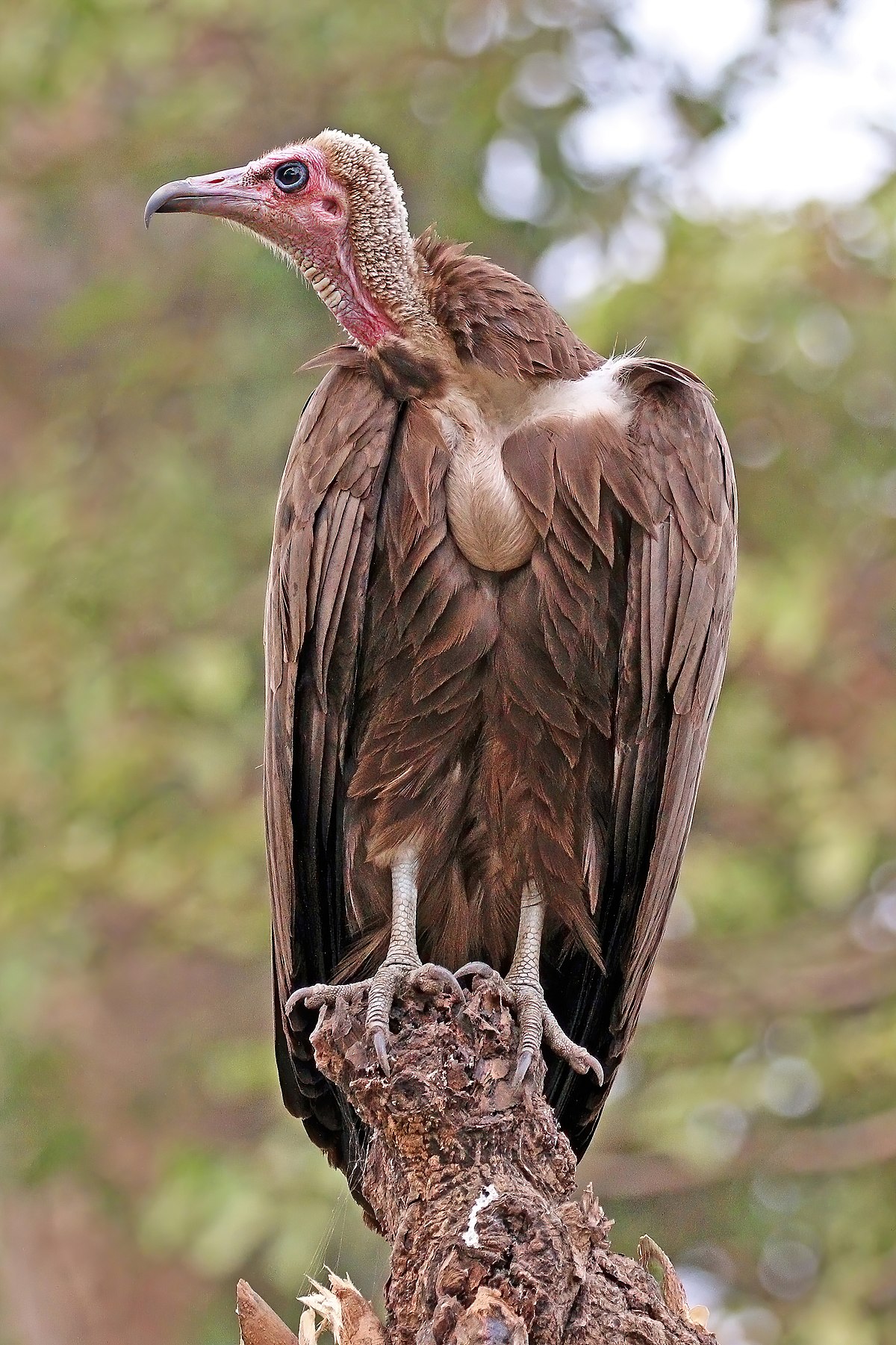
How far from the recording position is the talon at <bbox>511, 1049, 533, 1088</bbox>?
324 centimetres

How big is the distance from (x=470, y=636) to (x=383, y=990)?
30.2 inches

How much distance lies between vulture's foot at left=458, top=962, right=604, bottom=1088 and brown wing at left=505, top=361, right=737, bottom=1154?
18cm

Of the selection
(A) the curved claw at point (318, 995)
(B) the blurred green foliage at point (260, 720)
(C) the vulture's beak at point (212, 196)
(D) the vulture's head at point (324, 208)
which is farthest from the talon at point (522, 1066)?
(B) the blurred green foliage at point (260, 720)

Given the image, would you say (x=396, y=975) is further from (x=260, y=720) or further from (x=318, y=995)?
(x=260, y=720)

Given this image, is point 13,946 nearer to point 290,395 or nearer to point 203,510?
point 203,510

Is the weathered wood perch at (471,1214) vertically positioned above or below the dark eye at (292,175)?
below

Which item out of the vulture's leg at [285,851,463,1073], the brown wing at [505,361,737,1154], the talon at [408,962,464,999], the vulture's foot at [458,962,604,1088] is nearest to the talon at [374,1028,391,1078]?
the vulture's leg at [285,851,463,1073]

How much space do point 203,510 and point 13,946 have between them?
2080 millimetres

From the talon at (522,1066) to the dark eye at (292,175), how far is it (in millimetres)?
2012

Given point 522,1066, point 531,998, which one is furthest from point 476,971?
point 522,1066

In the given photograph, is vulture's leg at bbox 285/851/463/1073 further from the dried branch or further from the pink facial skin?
the pink facial skin

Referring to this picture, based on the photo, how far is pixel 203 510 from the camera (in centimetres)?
802

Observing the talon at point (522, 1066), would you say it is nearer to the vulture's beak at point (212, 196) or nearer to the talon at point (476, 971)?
the talon at point (476, 971)

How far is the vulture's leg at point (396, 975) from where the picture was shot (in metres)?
3.36
